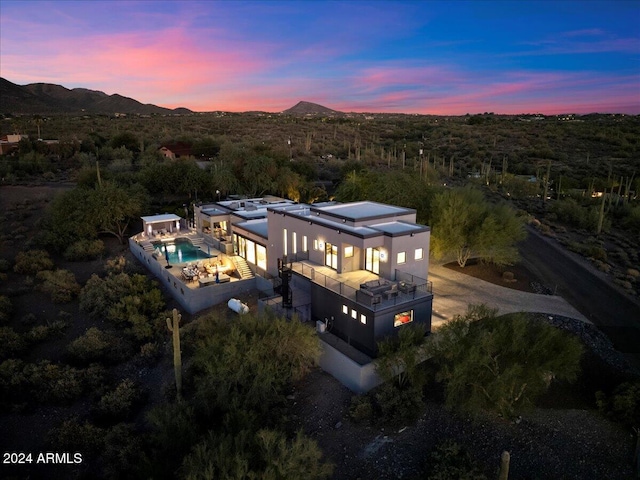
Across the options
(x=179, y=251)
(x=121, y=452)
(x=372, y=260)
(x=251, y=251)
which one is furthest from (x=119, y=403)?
(x=179, y=251)

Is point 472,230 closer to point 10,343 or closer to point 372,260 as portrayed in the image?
point 372,260

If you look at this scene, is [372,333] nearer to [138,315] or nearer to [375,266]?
[375,266]

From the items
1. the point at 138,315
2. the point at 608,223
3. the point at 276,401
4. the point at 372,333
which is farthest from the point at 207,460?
the point at 608,223

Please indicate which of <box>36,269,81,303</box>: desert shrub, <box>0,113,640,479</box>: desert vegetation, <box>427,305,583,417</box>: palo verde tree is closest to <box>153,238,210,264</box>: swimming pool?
<box>0,113,640,479</box>: desert vegetation

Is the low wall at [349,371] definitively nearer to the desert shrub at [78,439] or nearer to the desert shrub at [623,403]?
the desert shrub at [623,403]

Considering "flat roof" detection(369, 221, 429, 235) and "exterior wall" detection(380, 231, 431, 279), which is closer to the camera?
"exterior wall" detection(380, 231, 431, 279)

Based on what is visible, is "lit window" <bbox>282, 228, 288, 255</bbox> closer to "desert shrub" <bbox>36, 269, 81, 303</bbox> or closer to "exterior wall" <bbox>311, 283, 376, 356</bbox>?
"exterior wall" <bbox>311, 283, 376, 356</bbox>
